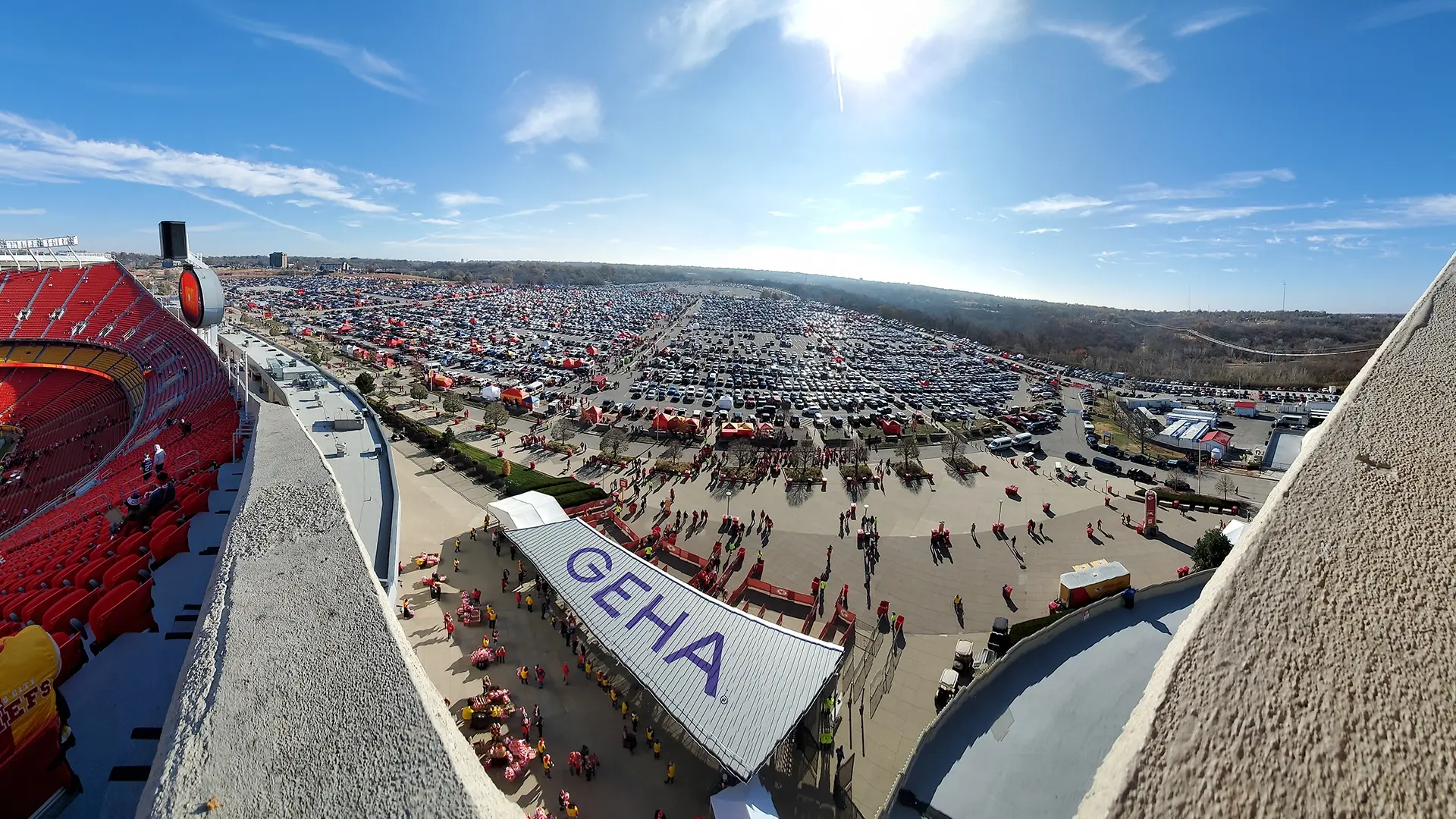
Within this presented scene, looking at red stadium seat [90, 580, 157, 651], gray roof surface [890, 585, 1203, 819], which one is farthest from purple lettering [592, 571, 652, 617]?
red stadium seat [90, 580, 157, 651]

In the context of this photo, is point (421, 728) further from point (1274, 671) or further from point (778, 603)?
point (778, 603)

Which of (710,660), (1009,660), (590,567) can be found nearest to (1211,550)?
(1009,660)

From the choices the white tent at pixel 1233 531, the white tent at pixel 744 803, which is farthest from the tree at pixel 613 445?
the white tent at pixel 1233 531

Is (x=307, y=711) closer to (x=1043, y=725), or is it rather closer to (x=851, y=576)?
(x=1043, y=725)

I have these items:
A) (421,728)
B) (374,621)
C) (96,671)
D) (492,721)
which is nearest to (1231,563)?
(421,728)

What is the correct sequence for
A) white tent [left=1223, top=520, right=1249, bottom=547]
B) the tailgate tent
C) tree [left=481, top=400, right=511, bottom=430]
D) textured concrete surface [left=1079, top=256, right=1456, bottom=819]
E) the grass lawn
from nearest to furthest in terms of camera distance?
textured concrete surface [left=1079, top=256, right=1456, bottom=819] → the tailgate tent → white tent [left=1223, top=520, right=1249, bottom=547] → tree [left=481, top=400, right=511, bottom=430] → the grass lawn

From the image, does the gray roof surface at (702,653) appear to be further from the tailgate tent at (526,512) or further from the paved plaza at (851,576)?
the tailgate tent at (526,512)

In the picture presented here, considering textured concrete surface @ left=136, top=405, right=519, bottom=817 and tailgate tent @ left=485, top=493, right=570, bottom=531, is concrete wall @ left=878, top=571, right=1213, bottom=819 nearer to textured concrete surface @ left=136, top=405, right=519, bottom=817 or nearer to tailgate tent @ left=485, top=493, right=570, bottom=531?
textured concrete surface @ left=136, top=405, right=519, bottom=817

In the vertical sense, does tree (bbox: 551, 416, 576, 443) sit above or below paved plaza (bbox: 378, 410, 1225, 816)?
above
